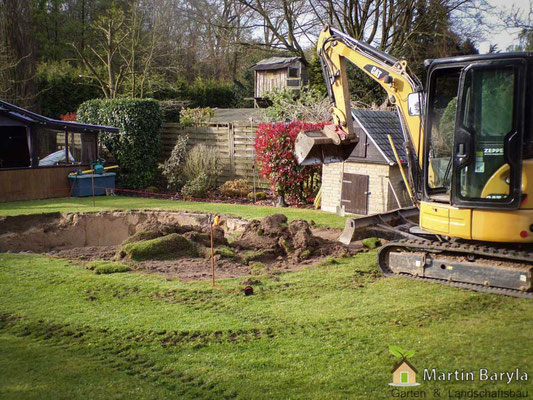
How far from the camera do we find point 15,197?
17.0 meters

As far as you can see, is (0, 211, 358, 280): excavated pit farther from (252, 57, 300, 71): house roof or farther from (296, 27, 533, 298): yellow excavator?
(252, 57, 300, 71): house roof

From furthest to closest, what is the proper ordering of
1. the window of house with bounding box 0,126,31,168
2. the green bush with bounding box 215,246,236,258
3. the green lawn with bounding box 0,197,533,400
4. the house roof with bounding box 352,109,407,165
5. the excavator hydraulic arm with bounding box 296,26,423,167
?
the window of house with bounding box 0,126,31,168
the house roof with bounding box 352,109,407,165
the green bush with bounding box 215,246,236,258
the excavator hydraulic arm with bounding box 296,26,423,167
the green lawn with bounding box 0,197,533,400

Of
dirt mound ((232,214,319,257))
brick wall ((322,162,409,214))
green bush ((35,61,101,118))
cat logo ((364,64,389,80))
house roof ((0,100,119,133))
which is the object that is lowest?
dirt mound ((232,214,319,257))

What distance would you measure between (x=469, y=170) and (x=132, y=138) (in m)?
14.8

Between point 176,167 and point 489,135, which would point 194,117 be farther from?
point 489,135

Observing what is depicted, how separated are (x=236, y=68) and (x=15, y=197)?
27914 mm

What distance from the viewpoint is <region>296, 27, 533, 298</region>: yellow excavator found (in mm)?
7113

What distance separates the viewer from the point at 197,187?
59.7ft

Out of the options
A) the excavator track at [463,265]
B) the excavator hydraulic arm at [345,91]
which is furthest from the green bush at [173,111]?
the excavator track at [463,265]

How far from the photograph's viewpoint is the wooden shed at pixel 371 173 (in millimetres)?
13102

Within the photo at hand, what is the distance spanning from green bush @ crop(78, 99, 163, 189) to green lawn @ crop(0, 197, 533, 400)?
10.9 metres

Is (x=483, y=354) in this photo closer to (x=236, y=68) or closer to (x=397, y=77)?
(x=397, y=77)

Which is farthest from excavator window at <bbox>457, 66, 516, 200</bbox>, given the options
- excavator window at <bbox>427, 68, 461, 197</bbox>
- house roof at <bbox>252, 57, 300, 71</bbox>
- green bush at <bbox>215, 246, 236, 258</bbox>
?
house roof at <bbox>252, 57, 300, 71</bbox>

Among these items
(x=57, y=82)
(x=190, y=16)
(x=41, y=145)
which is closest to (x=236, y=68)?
(x=190, y=16)
